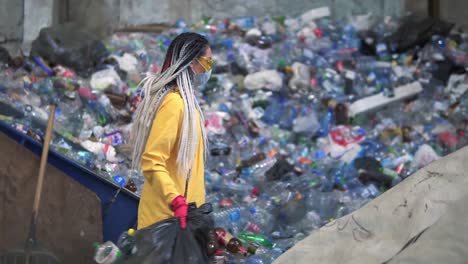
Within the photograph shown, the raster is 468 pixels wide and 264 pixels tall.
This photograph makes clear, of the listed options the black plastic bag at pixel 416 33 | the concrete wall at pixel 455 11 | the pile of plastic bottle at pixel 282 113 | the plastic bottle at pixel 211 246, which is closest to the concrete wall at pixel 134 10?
the pile of plastic bottle at pixel 282 113

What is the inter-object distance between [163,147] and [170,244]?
1.53ft

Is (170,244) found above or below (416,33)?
above

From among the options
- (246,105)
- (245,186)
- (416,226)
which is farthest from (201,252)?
(246,105)

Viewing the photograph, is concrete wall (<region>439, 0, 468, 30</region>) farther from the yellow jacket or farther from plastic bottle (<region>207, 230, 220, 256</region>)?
the yellow jacket

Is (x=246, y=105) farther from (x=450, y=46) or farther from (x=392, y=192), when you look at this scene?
(x=392, y=192)

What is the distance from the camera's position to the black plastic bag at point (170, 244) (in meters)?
3.99

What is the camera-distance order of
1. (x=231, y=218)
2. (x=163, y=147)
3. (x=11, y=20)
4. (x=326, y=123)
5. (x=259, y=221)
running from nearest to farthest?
(x=163, y=147), (x=231, y=218), (x=259, y=221), (x=326, y=123), (x=11, y=20)

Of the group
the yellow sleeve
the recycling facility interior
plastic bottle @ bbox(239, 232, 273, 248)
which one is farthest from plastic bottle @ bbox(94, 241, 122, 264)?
the recycling facility interior

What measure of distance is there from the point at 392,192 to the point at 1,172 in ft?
9.74

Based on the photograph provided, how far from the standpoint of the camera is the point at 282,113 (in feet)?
29.9

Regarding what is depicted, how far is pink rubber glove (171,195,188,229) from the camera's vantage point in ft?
13.2

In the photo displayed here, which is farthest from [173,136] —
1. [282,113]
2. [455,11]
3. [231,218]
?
[455,11]

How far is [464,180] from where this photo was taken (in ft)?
11.6

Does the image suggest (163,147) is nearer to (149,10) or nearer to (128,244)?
(128,244)
